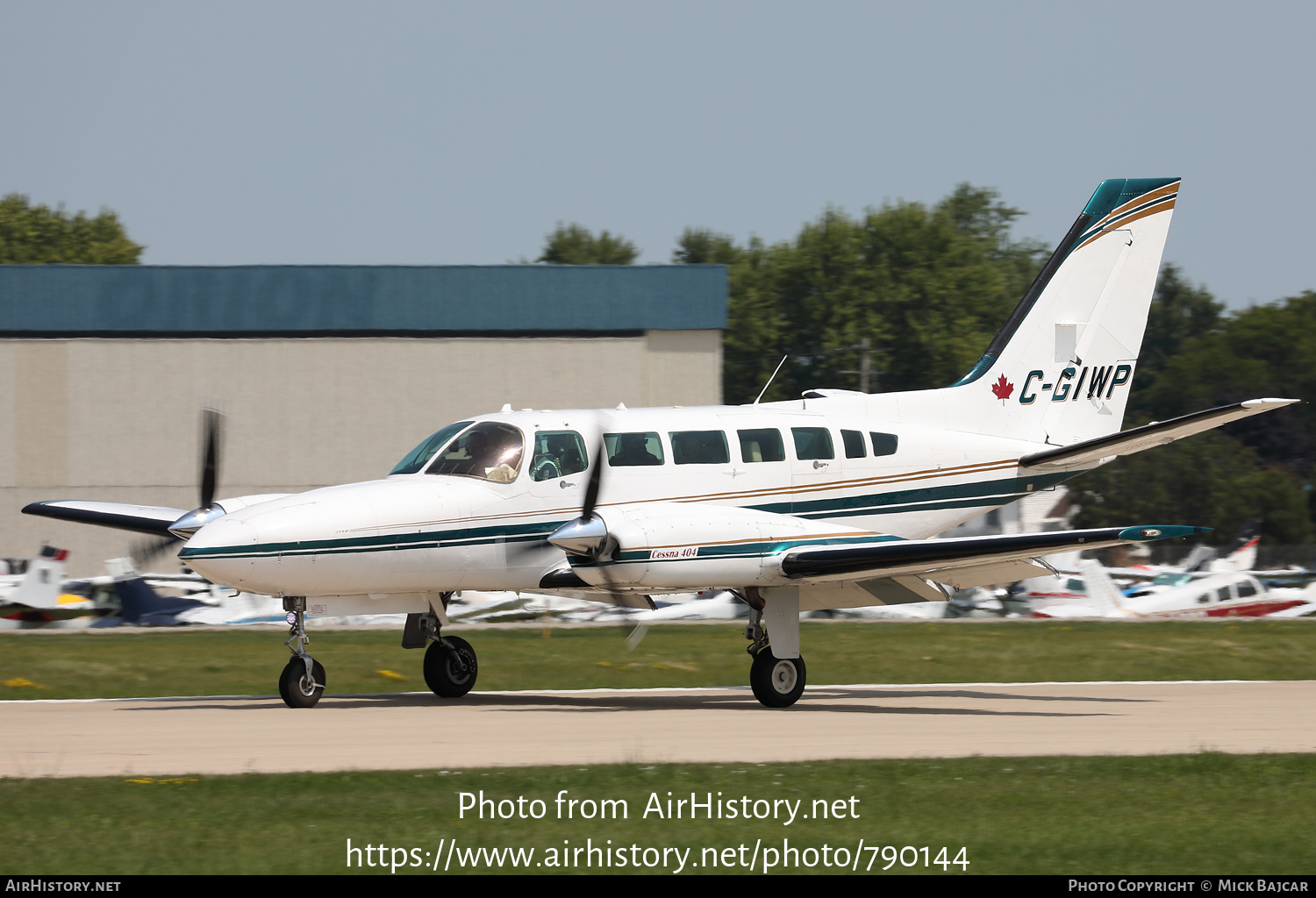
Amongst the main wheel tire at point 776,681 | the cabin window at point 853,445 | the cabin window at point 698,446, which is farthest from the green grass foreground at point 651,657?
the cabin window at point 698,446

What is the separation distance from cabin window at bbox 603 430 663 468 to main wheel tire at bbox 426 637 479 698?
3123 millimetres

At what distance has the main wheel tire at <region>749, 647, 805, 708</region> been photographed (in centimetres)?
1750

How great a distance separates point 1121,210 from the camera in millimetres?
20844

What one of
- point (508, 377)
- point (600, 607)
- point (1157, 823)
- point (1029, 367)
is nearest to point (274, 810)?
point (1157, 823)

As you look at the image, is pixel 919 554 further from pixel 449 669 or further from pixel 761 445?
pixel 449 669

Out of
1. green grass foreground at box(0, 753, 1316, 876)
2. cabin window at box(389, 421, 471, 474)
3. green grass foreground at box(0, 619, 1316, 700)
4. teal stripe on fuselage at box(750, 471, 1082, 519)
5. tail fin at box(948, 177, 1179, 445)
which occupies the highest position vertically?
tail fin at box(948, 177, 1179, 445)

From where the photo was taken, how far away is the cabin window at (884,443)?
18828 mm

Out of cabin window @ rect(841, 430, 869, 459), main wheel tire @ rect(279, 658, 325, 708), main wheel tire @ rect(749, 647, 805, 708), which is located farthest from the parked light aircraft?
main wheel tire @ rect(279, 658, 325, 708)

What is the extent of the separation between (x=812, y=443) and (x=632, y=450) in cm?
241

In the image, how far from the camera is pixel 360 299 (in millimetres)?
45625

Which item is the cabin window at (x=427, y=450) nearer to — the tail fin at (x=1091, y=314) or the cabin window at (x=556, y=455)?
the cabin window at (x=556, y=455)

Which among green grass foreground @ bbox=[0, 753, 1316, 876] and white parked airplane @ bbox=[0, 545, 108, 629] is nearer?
green grass foreground @ bbox=[0, 753, 1316, 876]

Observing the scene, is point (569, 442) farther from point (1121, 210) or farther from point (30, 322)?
point (30, 322)

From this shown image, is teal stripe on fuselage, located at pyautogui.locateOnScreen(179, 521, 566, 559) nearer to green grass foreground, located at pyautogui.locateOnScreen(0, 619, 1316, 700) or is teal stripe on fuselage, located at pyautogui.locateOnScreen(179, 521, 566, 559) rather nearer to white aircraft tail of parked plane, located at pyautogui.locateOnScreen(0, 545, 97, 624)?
green grass foreground, located at pyautogui.locateOnScreen(0, 619, 1316, 700)
